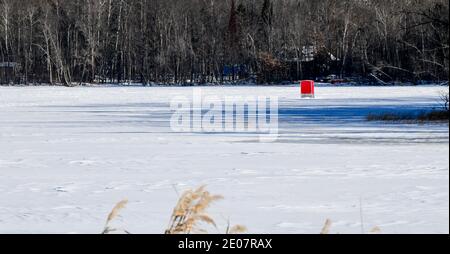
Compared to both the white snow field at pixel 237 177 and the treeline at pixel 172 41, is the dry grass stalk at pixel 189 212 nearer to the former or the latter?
the white snow field at pixel 237 177

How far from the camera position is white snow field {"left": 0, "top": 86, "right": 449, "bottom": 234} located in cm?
754

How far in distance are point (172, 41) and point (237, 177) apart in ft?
200

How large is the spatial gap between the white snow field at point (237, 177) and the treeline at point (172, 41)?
162ft

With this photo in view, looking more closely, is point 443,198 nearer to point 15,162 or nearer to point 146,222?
point 146,222

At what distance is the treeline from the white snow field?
49.4 meters

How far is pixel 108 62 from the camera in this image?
241 ft

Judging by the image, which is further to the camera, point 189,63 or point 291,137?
point 189,63

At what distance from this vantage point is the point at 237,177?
1073 cm

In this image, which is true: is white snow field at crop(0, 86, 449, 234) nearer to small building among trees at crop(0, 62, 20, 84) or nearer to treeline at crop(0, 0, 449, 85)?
treeline at crop(0, 0, 449, 85)

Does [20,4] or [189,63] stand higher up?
[20,4]

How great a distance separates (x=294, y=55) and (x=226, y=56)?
571cm

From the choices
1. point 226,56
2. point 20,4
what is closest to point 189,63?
point 226,56

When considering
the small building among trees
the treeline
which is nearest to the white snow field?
the treeline

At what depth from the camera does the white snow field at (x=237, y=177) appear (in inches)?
297
